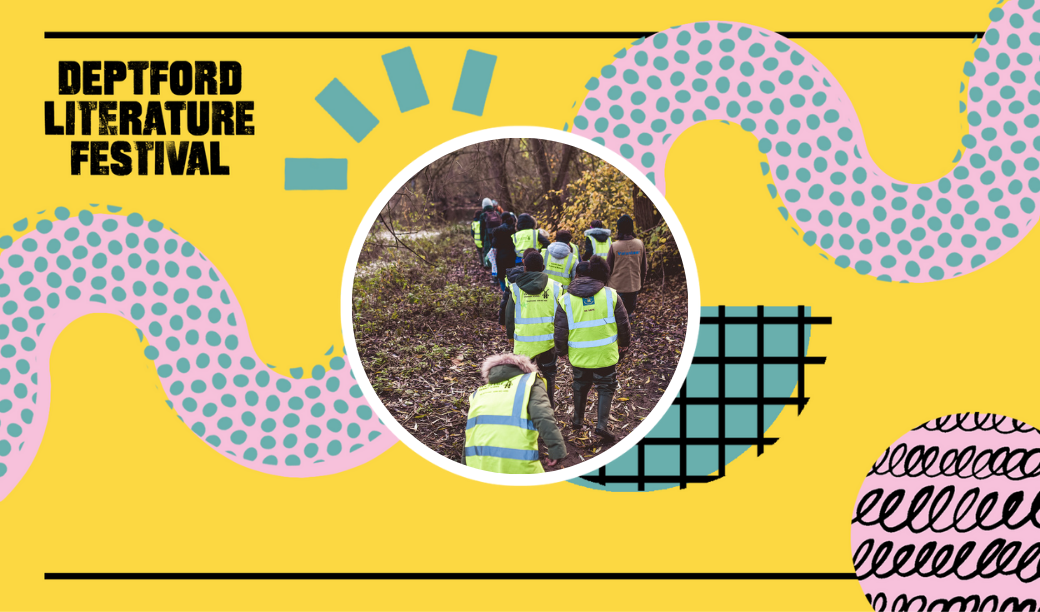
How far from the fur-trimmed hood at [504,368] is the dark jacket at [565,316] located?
1.09 metres

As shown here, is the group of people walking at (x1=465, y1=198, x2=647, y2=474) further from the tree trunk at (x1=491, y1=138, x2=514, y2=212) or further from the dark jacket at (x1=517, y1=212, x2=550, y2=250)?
the tree trunk at (x1=491, y1=138, x2=514, y2=212)

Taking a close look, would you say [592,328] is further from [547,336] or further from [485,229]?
[485,229]

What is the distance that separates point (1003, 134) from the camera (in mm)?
4469

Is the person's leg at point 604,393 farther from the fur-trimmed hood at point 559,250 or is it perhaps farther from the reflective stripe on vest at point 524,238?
the reflective stripe on vest at point 524,238

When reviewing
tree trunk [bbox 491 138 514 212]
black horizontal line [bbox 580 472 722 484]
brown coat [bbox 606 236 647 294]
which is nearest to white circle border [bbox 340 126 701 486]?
black horizontal line [bbox 580 472 722 484]

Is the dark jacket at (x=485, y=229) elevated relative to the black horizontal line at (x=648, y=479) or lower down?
elevated

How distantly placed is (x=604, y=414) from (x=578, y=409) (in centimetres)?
28

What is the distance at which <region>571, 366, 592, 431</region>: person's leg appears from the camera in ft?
18.9

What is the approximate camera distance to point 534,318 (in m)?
5.81

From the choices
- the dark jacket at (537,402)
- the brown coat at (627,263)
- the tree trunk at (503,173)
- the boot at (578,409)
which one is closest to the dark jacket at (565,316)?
the boot at (578,409)

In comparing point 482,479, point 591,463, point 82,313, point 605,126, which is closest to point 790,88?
point 605,126

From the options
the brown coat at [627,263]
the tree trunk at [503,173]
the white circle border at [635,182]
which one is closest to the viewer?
the white circle border at [635,182]

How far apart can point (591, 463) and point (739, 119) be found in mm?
2568

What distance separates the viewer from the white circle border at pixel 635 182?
4230mm
